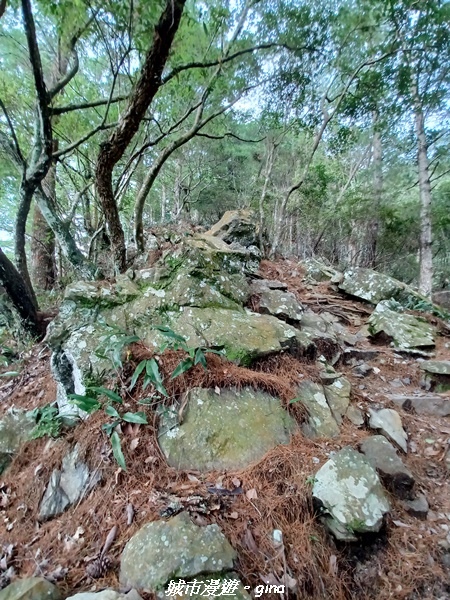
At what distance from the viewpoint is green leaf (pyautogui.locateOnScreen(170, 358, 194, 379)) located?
236 centimetres

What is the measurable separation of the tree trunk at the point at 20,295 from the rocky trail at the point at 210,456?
70cm

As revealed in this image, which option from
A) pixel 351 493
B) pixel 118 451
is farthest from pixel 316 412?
pixel 118 451

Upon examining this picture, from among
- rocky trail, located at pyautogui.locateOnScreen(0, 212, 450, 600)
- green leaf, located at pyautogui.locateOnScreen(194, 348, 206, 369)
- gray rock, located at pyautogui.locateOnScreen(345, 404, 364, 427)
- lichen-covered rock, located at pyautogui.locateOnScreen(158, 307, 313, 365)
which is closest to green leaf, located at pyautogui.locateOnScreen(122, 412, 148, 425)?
rocky trail, located at pyautogui.locateOnScreen(0, 212, 450, 600)

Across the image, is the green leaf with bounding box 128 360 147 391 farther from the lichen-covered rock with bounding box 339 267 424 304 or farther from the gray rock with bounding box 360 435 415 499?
the lichen-covered rock with bounding box 339 267 424 304

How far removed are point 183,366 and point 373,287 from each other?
4149 mm

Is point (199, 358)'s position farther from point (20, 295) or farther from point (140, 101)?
point (20, 295)

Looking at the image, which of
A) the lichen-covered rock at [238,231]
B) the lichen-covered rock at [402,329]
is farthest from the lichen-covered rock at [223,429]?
the lichen-covered rock at [238,231]

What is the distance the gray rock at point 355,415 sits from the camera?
263cm

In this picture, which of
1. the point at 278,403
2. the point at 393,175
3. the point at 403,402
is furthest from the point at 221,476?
the point at 393,175

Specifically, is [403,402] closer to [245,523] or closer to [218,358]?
[218,358]

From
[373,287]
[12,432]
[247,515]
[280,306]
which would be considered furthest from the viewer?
[373,287]

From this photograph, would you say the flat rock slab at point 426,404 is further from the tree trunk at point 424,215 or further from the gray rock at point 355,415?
the tree trunk at point 424,215

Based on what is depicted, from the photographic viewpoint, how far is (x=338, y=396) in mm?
2857

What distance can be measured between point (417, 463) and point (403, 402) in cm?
74
